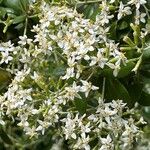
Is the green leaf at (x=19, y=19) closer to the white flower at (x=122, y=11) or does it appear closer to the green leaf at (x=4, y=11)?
the green leaf at (x=4, y=11)

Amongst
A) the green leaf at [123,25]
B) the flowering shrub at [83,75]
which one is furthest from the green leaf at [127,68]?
the green leaf at [123,25]

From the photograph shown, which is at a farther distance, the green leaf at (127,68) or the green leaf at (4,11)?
the green leaf at (4,11)

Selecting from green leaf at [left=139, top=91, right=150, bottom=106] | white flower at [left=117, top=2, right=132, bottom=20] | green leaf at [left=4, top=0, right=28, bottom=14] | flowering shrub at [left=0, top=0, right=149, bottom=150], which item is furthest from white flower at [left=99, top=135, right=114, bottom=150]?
green leaf at [left=4, top=0, right=28, bottom=14]

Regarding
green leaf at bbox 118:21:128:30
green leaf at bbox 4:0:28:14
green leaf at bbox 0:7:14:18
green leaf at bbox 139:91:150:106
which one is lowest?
green leaf at bbox 139:91:150:106

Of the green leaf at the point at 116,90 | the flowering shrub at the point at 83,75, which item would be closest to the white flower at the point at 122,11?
the flowering shrub at the point at 83,75

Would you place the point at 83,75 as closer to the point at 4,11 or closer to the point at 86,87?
the point at 86,87

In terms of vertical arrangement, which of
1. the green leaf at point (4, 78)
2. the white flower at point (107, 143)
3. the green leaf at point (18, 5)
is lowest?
the white flower at point (107, 143)

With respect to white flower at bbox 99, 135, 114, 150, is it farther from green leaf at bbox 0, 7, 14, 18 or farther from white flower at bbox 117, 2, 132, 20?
green leaf at bbox 0, 7, 14, 18

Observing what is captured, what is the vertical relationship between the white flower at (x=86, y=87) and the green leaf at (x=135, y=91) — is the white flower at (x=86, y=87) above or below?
above

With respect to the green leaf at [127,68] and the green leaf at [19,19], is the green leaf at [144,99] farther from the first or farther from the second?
the green leaf at [19,19]

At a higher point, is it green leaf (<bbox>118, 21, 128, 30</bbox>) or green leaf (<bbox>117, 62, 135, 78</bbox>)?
green leaf (<bbox>118, 21, 128, 30</bbox>)
